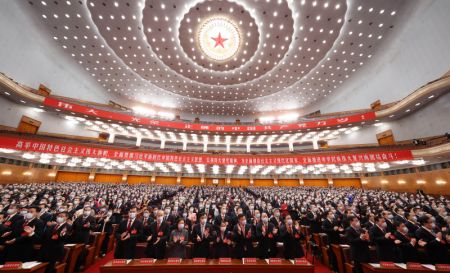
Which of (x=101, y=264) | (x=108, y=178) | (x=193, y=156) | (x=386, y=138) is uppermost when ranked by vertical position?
(x=386, y=138)

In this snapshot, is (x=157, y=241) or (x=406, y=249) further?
(x=157, y=241)

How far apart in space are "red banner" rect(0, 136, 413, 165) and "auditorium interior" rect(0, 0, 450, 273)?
0.36ft

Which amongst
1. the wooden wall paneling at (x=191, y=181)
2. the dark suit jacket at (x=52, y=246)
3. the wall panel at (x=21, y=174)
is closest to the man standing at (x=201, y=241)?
the dark suit jacket at (x=52, y=246)

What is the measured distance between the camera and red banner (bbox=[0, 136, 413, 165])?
43.2ft

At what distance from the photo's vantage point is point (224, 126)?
24.5 metres

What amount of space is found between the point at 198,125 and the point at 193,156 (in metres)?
6.30

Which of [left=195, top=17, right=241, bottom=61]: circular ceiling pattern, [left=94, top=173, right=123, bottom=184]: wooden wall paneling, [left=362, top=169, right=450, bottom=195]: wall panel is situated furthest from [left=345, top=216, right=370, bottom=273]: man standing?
[left=94, top=173, right=123, bottom=184]: wooden wall paneling

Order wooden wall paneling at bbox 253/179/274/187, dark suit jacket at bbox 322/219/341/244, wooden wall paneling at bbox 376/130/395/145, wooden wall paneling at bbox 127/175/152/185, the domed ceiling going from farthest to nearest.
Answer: wooden wall paneling at bbox 253/179/274/187, wooden wall paneling at bbox 127/175/152/185, wooden wall paneling at bbox 376/130/395/145, the domed ceiling, dark suit jacket at bbox 322/219/341/244

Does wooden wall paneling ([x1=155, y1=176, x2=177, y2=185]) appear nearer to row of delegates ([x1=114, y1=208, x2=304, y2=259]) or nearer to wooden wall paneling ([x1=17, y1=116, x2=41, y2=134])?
wooden wall paneling ([x1=17, y1=116, x2=41, y2=134])

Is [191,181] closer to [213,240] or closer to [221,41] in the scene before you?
[221,41]

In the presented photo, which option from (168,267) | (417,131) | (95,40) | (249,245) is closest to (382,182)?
(417,131)

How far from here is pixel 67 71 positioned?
1978 cm

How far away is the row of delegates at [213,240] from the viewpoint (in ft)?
14.1

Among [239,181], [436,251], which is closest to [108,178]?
[239,181]
